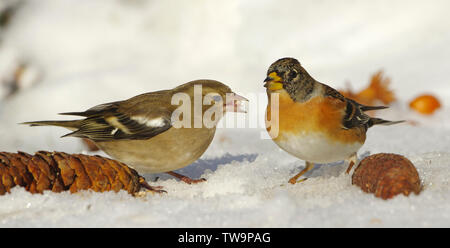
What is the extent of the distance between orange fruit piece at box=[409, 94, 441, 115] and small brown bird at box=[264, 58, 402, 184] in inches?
116

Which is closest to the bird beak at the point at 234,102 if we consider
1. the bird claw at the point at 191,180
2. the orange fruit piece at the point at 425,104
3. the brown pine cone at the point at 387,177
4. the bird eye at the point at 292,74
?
the bird eye at the point at 292,74

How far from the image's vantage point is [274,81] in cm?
339

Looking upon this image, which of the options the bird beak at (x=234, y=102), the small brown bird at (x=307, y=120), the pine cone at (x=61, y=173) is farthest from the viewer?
the bird beak at (x=234, y=102)

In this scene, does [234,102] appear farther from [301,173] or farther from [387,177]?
[387,177]

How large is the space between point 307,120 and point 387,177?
0.69m

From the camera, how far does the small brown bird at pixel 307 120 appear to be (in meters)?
3.28

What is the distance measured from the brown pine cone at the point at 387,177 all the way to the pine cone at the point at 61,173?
140 cm

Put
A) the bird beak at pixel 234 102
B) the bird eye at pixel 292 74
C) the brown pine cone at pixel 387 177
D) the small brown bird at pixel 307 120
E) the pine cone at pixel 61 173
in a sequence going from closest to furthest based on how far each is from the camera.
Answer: the brown pine cone at pixel 387 177
the pine cone at pixel 61 173
the small brown bird at pixel 307 120
the bird eye at pixel 292 74
the bird beak at pixel 234 102

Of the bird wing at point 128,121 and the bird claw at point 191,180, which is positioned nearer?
the bird wing at point 128,121

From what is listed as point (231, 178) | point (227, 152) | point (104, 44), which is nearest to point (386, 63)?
point (227, 152)

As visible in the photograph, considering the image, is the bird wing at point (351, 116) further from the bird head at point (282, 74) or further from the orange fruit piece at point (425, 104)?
the orange fruit piece at point (425, 104)

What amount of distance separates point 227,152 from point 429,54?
154 inches

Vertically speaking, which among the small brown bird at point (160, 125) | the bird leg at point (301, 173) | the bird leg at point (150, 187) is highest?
the small brown bird at point (160, 125)

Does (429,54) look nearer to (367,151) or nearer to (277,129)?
(367,151)
